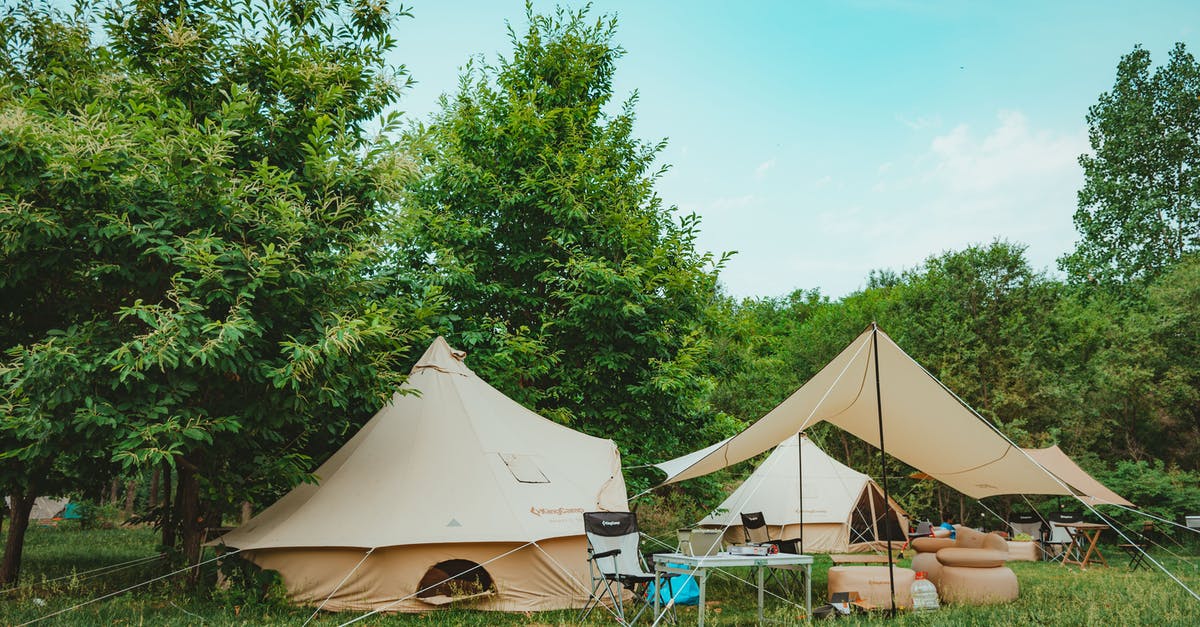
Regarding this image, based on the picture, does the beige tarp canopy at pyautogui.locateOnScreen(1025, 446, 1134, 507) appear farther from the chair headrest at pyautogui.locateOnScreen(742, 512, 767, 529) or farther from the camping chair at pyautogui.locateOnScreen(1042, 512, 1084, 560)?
the chair headrest at pyautogui.locateOnScreen(742, 512, 767, 529)

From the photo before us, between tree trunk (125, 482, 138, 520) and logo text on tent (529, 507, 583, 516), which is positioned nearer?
logo text on tent (529, 507, 583, 516)

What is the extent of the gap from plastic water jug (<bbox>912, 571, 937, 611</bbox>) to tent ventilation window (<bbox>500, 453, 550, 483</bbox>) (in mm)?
3375

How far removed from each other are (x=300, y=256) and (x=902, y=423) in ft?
19.5

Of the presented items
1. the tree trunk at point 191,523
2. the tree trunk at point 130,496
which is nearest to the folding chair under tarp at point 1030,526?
the tree trunk at point 191,523

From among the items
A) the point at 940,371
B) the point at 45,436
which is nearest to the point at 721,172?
the point at 940,371

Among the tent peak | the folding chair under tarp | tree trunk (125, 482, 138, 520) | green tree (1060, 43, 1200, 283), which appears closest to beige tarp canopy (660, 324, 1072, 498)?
the tent peak

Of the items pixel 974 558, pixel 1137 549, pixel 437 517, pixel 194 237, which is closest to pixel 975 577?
pixel 974 558

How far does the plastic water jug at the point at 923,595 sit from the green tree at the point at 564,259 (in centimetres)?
411

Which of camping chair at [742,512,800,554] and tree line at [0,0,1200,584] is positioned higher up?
tree line at [0,0,1200,584]

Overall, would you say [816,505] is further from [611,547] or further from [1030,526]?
[611,547]

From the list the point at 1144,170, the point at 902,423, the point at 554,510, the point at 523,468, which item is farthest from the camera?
the point at 1144,170

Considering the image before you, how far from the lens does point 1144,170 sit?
2098cm

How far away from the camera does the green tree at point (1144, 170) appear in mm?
20297

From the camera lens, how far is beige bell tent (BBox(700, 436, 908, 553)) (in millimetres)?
14109
